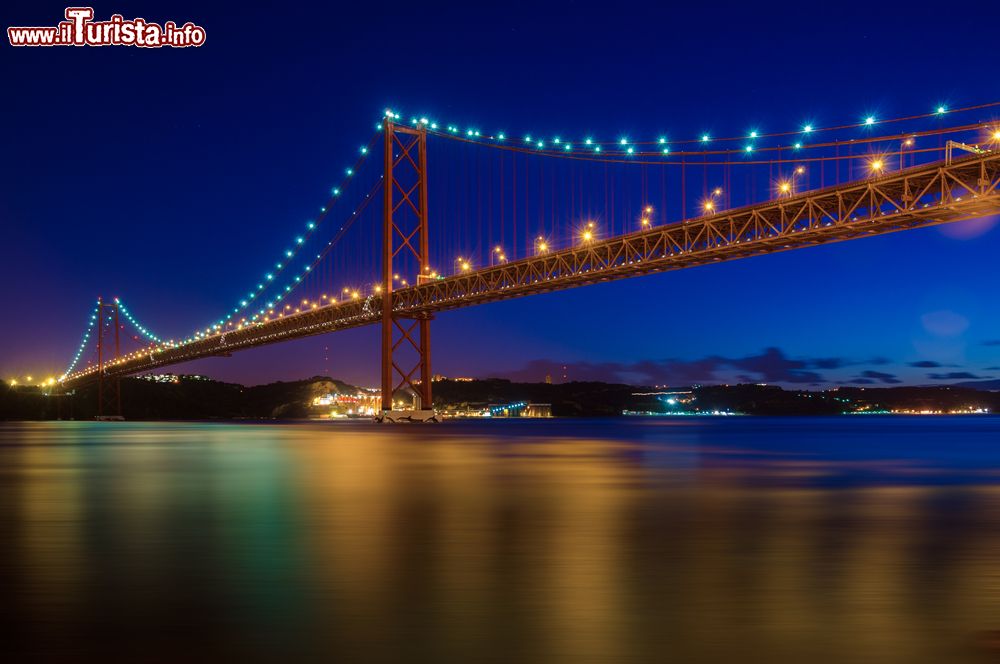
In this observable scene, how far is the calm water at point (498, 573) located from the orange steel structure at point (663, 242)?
20.5 meters

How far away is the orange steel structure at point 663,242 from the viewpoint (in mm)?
32281

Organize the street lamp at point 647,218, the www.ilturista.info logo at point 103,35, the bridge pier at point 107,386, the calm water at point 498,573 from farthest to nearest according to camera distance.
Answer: the bridge pier at point 107,386, the street lamp at point 647,218, the www.ilturista.info logo at point 103,35, the calm water at point 498,573

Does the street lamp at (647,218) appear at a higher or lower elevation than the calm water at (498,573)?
higher

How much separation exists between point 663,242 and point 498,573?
3766 centimetres

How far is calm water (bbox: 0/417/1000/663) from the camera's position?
16.6ft

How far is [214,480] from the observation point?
1670 centimetres

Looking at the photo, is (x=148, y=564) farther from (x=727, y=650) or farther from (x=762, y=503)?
(x=762, y=503)

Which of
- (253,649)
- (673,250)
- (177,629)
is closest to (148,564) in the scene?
(177,629)

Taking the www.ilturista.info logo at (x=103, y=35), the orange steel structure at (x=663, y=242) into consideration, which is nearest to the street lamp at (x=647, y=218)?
the orange steel structure at (x=663, y=242)

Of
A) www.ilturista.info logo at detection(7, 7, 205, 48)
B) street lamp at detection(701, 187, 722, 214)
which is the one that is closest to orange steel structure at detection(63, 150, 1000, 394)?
street lamp at detection(701, 187, 722, 214)

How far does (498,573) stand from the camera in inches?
281

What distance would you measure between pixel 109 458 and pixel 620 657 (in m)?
23.6

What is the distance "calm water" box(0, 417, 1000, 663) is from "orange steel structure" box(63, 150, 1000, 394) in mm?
20460

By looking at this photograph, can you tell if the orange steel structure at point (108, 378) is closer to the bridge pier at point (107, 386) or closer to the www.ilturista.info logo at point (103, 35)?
the bridge pier at point (107, 386)
